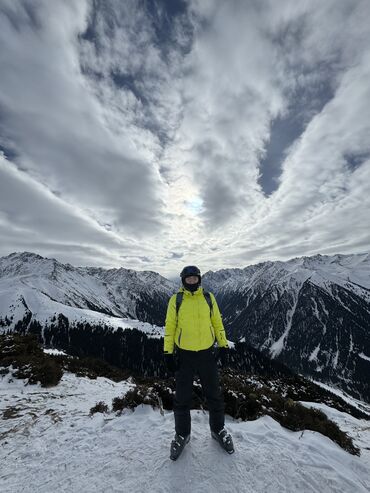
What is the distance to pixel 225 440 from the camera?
20.3 ft

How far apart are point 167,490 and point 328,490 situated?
2.97 m

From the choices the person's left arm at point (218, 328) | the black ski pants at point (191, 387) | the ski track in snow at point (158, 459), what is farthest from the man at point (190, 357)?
the ski track in snow at point (158, 459)

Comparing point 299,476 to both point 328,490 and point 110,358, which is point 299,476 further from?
point 110,358

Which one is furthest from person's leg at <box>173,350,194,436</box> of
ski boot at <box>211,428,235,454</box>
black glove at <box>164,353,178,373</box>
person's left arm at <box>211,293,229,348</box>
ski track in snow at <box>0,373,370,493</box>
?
person's left arm at <box>211,293,229,348</box>

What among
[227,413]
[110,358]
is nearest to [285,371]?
[110,358]

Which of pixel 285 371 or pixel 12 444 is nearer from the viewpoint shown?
pixel 12 444

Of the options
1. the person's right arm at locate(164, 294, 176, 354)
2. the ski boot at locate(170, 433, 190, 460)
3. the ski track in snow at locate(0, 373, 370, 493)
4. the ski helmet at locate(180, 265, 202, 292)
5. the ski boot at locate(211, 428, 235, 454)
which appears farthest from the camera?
the ski helmet at locate(180, 265, 202, 292)

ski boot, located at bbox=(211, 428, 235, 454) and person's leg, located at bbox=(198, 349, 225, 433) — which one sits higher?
person's leg, located at bbox=(198, 349, 225, 433)

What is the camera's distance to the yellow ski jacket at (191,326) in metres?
6.62

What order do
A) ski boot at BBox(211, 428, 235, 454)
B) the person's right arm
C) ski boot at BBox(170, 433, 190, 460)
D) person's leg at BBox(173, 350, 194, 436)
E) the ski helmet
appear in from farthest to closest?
the ski helmet, the person's right arm, person's leg at BBox(173, 350, 194, 436), ski boot at BBox(211, 428, 235, 454), ski boot at BBox(170, 433, 190, 460)

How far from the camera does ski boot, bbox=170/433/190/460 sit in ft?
19.4

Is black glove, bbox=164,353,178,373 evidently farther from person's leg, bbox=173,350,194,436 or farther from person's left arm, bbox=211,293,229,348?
person's left arm, bbox=211,293,229,348

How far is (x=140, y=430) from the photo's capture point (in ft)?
25.1

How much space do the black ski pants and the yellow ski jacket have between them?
0.70ft
